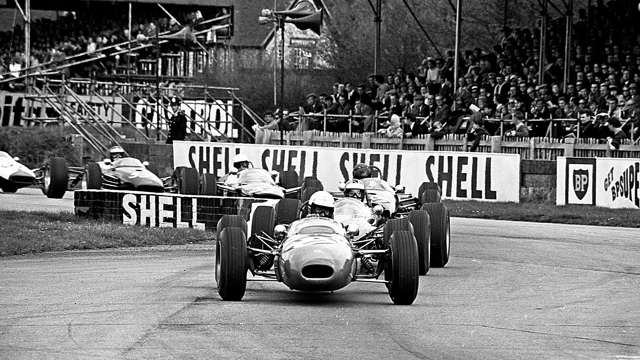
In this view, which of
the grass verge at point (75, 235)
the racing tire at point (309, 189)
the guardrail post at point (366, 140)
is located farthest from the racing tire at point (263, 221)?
the guardrail post at point (366, 140)

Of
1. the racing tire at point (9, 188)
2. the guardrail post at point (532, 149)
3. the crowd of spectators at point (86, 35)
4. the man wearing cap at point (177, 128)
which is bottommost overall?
the racing tire at point (9, 188)

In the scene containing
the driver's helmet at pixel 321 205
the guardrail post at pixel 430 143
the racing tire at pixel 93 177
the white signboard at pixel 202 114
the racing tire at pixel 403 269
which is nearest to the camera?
the racing tire at pixel 403 269

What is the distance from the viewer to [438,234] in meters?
15.5

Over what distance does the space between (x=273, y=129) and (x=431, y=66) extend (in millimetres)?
4646

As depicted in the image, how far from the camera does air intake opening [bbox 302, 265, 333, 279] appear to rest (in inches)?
445

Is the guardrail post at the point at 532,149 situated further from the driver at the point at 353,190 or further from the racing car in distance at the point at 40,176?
the driver at the point at 353,190

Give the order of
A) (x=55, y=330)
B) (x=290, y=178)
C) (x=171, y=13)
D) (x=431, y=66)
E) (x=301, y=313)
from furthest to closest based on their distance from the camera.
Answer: (x=171, y=13), (x=431, y=66), (x=290, y=178), (x=301, y=313), (x=55, y=330)

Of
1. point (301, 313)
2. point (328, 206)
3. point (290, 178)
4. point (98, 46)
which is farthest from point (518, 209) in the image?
point (98, 46)

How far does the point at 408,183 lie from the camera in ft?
92.6

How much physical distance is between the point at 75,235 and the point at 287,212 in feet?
14.5

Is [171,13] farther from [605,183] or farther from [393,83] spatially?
[605,183]

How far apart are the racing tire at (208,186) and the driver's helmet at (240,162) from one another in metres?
0.52

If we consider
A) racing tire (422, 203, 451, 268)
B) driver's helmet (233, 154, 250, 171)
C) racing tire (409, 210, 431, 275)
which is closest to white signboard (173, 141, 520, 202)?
driver's helmet (233, 154, 250, 171)

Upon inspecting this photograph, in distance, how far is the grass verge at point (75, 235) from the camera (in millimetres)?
17125
